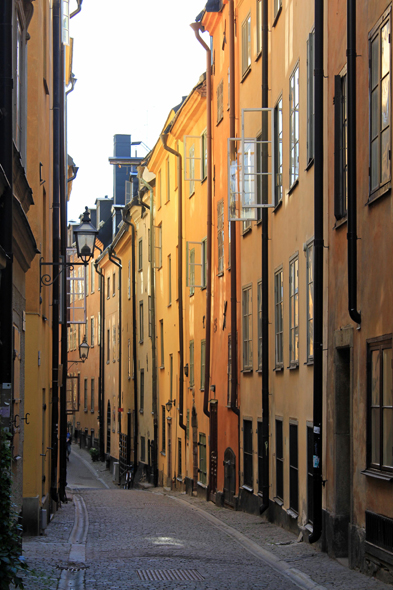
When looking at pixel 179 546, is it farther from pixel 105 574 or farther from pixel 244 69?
pixel 244 69

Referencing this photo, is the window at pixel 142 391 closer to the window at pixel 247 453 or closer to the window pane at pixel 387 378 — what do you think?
the window at pixel 247 453

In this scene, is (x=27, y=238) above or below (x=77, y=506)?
above

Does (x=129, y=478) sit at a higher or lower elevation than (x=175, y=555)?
lower

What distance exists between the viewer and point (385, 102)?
9.84 meters

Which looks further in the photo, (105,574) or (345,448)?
(345,448)

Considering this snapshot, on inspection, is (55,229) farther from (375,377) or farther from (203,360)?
(375,377)

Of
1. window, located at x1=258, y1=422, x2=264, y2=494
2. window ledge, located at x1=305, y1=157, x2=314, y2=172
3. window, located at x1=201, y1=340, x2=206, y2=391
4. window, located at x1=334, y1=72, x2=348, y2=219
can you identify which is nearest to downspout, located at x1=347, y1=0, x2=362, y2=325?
window, located at x1=334, y1=72, x2=348, y2=219

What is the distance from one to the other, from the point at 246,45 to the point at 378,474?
13385mm

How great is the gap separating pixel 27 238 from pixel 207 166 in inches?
547

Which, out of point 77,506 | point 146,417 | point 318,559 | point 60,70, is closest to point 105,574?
point 318,559

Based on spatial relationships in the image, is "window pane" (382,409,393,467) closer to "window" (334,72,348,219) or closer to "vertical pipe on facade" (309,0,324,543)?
"vertical pipe on facade" (309,0,324,543)

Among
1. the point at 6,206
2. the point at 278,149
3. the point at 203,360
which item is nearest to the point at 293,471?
the point at 278,149

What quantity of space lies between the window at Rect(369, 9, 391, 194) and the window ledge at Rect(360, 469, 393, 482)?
10.2 ft

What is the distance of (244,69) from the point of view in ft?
68.7
